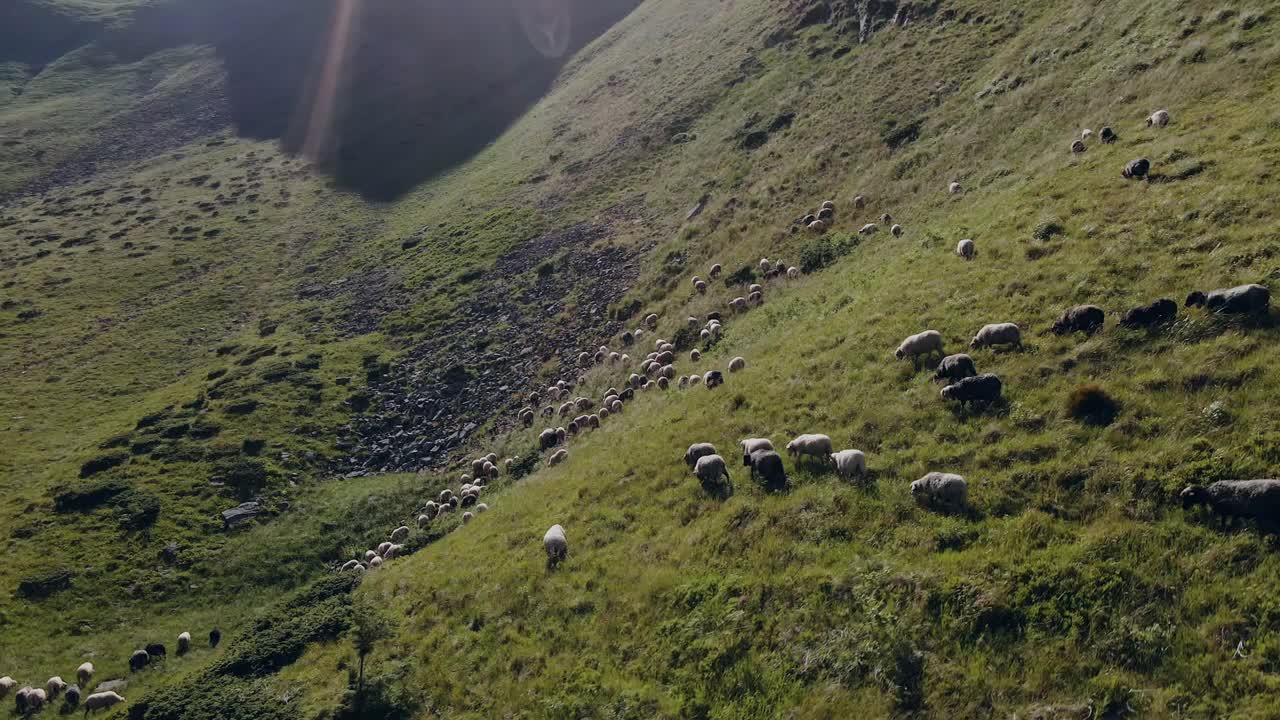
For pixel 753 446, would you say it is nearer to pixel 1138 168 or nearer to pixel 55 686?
pixel 1138 168

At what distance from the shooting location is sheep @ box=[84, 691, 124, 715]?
1905cm

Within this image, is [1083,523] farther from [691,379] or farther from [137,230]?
[137,230]

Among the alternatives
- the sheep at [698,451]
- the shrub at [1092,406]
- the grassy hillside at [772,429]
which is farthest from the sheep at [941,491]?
the sheep at [698,451]

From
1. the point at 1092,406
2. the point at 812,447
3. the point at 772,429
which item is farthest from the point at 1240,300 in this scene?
the point at 772,429

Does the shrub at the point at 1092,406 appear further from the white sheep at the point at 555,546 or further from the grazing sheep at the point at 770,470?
Result: the white sheep at the point at 555,546

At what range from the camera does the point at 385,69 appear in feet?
370

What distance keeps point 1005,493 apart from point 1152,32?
83.1ft

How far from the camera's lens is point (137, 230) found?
70.0 meters

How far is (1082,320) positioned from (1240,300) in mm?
2794

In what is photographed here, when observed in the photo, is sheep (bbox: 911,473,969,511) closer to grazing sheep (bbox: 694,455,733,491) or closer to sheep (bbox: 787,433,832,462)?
sheep (bbox: 787,433,832,462)

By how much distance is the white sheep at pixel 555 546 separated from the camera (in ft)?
55.5

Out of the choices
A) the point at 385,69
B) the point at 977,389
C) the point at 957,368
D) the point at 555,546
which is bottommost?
the point at 555,546

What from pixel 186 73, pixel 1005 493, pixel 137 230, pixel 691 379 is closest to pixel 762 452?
pixel 1005 493

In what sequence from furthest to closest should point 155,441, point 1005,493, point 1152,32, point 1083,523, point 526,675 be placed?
point 155,441 → point 1152,32 → point 526,675 → point 1005,493 → point 1083,523
